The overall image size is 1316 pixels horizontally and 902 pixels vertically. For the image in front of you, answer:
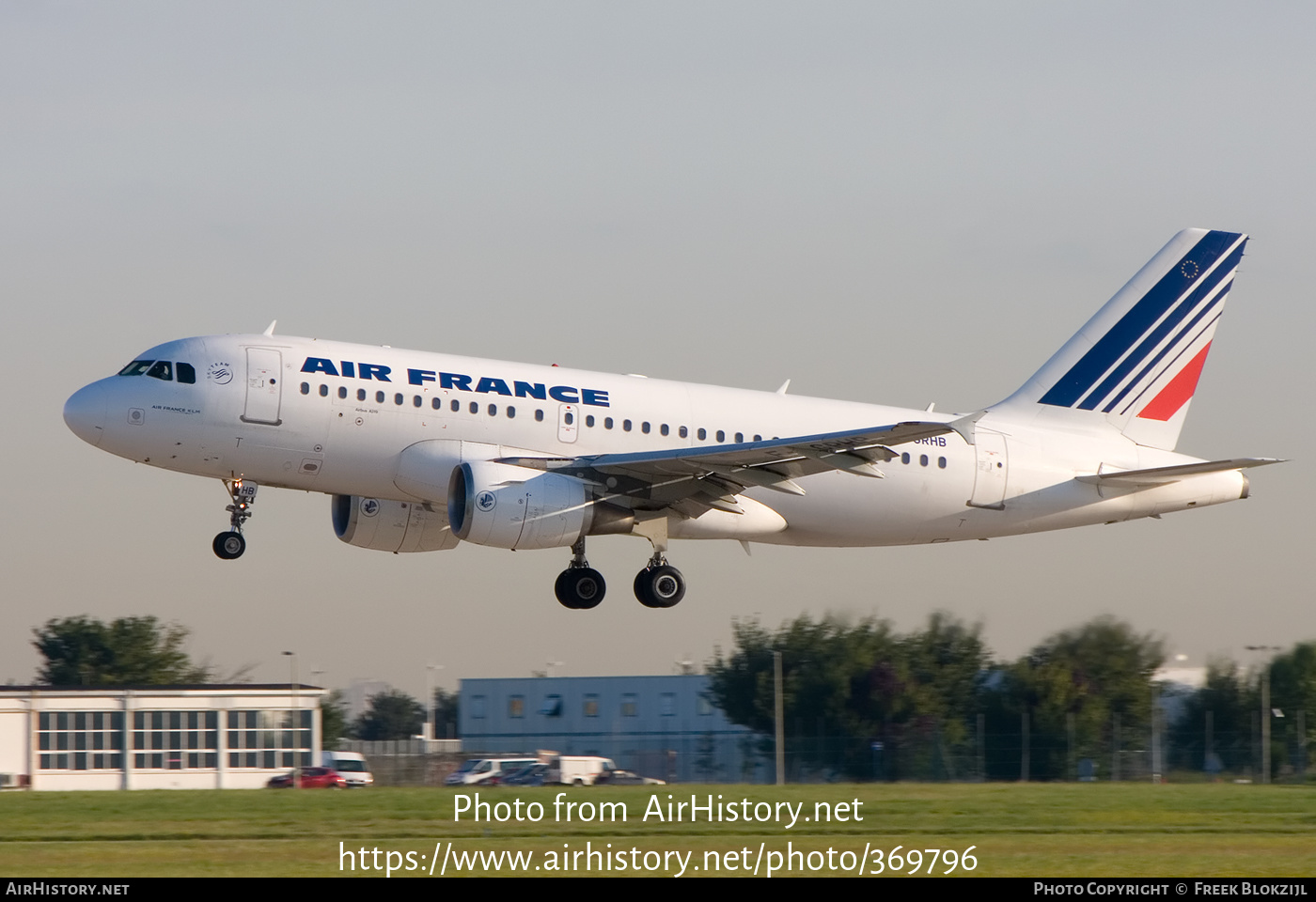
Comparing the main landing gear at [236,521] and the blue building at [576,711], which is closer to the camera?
the main landing gear at [236,521]

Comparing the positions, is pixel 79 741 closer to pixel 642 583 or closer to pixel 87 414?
pixel 87 414

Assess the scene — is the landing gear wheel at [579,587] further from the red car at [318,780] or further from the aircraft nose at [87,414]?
the red car at [318,780]

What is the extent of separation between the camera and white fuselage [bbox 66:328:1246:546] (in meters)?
33.3

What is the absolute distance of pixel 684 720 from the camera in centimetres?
6731

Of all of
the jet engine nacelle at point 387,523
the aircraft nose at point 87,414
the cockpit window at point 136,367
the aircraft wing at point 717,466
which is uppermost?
the cockpit window at point 136,367

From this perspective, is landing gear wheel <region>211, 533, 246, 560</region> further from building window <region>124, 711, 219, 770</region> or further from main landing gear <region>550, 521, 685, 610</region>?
building window <region>124, 711, 219, 770</region>

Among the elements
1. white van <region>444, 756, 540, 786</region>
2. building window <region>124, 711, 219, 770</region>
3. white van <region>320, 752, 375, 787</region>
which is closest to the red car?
white van <region>320, 752, 375, 787</region>

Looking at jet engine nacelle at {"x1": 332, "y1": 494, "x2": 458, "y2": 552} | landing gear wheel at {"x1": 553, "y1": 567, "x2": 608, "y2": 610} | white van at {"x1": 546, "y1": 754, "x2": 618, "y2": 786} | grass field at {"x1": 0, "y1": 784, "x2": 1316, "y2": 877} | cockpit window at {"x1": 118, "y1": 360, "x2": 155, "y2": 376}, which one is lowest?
white van at {"x1": 546, "y1": 754, "x2": 618, "y2": 786}

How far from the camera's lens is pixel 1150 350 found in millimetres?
41375

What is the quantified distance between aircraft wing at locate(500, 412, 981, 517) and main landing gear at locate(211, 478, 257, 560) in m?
5.31

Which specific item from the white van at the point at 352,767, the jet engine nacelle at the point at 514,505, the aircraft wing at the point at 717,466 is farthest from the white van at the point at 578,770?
the jet engine nacelle at the point at 514,505

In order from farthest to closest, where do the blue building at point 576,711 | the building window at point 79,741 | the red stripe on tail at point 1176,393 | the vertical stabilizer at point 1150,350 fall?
the blue building at point 576,711
the building window at point 79,741
the red stripe on tail at point 1176,393
the vertical stabilizer at point 1150,350

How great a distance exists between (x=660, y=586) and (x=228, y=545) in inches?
348

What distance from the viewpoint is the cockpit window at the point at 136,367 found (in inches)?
1328
